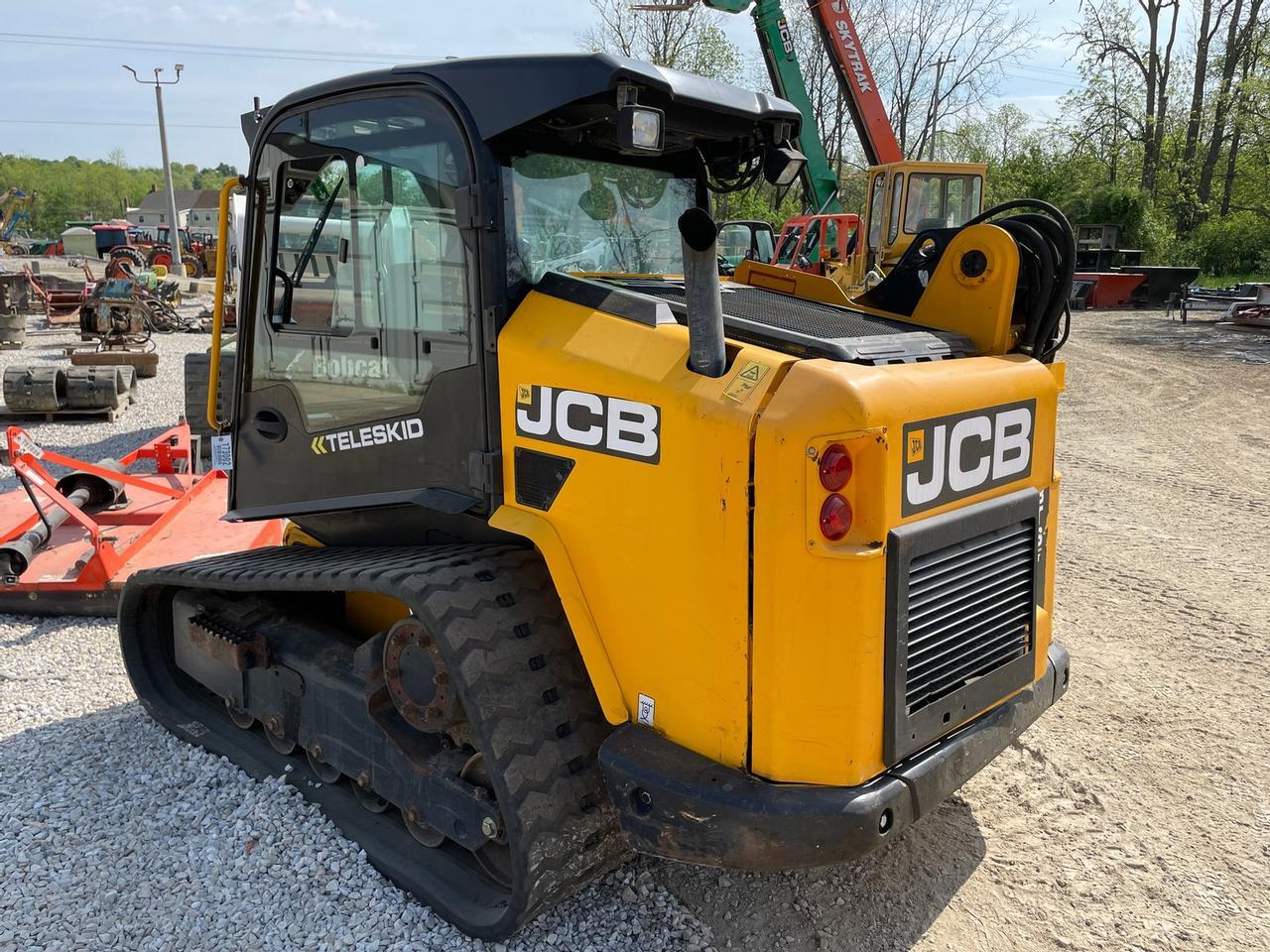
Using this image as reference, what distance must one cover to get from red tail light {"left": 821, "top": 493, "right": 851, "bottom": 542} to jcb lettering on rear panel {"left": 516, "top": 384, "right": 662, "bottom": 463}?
425 mm

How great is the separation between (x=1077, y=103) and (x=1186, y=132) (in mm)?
4057

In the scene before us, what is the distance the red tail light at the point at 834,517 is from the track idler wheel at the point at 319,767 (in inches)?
78.5

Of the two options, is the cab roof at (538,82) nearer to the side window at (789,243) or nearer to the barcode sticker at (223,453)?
the barcode sticker at (223,453)

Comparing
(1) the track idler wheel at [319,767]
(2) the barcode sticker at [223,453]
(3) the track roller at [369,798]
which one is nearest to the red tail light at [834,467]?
(3) the track roller at [369,798]

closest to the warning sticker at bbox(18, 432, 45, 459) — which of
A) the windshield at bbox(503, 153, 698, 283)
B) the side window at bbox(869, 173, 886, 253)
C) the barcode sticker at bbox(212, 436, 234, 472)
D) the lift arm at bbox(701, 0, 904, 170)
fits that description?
the barcode sticker at bbox(212, 436, 234, 472)

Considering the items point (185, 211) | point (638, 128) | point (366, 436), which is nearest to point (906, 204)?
point (366, 436)

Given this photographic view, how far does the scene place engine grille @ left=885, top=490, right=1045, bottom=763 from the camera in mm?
2359

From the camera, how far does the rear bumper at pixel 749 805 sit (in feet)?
7.43

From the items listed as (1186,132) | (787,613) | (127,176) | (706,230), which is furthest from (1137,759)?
(127,176)

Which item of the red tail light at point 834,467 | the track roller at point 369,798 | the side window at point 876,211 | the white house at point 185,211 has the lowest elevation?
the track roller at point 369,798

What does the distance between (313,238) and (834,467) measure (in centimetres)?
191

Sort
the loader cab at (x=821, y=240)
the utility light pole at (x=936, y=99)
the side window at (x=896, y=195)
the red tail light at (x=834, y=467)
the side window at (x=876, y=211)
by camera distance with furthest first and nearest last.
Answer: the utility light pole at (x=936, y=99) → the loader cab at (x=821, y=240) → the side window at (x=876, y=211) → the side window at (x=896, y=195) → the red tail light at (x=834, y=467)

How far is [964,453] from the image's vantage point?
2.51 meters

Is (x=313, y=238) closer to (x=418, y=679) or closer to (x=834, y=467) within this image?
(x=418, y=679)
